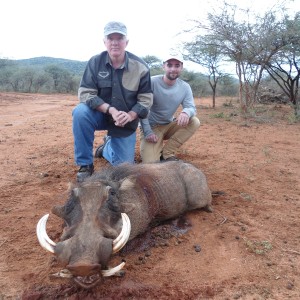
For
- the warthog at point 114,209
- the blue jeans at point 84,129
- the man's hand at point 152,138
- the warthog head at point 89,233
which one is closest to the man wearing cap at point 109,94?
the blue jeans at point 84,129

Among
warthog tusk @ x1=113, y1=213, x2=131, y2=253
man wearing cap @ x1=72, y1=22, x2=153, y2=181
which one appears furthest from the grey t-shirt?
warthog tusk @ x1=113, y1=213, x2=131, y2=253

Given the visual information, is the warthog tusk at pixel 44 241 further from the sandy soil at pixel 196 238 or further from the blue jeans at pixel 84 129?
the blue jeans at pixel 84 129

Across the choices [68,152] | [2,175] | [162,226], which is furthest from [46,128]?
[162,226]

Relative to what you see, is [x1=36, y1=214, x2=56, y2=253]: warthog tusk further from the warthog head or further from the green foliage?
the green foliage

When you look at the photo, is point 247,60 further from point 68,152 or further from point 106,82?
point 106,82

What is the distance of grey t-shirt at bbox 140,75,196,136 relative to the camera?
17.0 ft

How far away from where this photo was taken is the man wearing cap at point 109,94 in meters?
4.24

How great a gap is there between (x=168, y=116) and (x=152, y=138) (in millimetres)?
466

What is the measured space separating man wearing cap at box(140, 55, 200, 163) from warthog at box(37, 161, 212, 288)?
4.00 ft

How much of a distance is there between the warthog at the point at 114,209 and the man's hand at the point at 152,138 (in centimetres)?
111

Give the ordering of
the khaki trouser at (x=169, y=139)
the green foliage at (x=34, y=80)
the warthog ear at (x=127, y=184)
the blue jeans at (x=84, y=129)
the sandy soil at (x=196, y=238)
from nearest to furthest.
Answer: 1. the sandy soil at (x=196, y=238)
2. the warthog ear at (x=127, y=184)
3. the blue jeans at (x=84, y=129)
4. the khaki trouser at (x=169, y=139)
5. the green foliage at (x=34, y=80)

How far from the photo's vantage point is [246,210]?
3.93 meters

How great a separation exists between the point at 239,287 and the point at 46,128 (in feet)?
24.4

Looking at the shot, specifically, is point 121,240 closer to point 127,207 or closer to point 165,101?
point 127,207
